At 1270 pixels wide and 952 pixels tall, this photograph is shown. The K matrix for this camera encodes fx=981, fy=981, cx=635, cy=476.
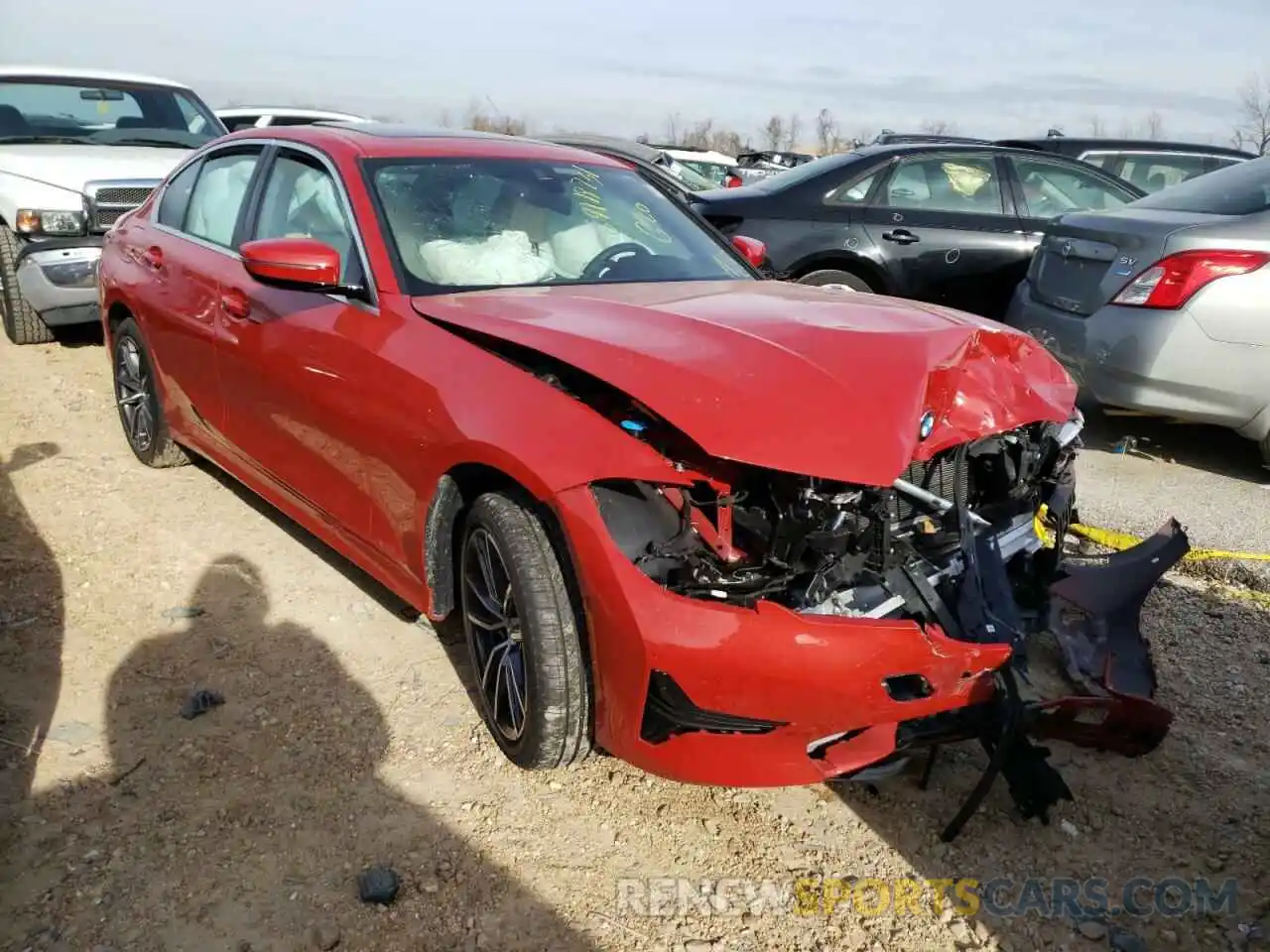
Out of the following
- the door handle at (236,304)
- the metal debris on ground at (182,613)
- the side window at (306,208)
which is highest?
the side window at (306,208)

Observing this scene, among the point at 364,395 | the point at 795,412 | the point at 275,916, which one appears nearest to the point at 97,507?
the point at 364,395

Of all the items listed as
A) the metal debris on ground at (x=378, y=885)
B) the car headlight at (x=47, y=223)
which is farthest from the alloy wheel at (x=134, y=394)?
the metal debris on ground at (x=378, y=885)

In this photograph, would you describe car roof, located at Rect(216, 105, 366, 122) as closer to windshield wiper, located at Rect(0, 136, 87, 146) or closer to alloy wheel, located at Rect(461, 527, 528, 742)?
windshield wiper, located at Rect(0, 136, 87, 146)

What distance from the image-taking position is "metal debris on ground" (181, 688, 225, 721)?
2903 mm

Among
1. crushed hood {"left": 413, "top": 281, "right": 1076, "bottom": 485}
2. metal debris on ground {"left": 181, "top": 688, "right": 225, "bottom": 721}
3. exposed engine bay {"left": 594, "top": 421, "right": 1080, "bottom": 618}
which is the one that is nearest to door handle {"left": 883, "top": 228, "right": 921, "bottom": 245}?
crushed hood {"left": 413, "top": 281, "right": 1076, "bottom": 485}

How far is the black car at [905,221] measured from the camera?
6500 mm

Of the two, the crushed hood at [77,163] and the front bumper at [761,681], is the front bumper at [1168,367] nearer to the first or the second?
the front bumper at [761,681]

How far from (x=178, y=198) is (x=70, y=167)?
2994 millimetres

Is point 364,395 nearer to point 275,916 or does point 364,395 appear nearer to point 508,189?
point 508,189

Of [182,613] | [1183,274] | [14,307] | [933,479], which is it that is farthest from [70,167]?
[1183,274]

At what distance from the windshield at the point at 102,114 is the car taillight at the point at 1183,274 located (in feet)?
22.4

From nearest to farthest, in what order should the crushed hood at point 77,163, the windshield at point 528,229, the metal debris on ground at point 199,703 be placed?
the metal debris on ground at point 199,703, the windshield at point 528,229, the crushed hood at point 77,163

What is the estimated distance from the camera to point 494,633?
277 cm

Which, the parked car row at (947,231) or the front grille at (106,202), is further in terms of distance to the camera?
the front grille at (106,202)
